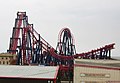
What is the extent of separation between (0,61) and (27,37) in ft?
42.5

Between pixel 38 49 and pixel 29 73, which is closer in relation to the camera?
pixel 29 73

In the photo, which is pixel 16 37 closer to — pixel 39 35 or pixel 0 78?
pixel 39 35

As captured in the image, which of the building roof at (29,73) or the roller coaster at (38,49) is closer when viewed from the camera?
the building roof at (29,73)

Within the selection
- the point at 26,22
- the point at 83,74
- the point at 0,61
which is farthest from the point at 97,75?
the point at 0,61

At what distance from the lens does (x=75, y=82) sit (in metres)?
24.0

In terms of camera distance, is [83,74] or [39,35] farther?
[39,35]

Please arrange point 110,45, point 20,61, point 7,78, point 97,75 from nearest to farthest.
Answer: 1. point 7,78
2. point 97,75
3. point 110,45
4. point 20,61

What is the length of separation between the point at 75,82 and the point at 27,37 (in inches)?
901

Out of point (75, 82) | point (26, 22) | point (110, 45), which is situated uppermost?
point (26, 22)

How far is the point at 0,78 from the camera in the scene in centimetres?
2217

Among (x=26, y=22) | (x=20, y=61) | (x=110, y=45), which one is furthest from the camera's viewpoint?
(x=26, y=22)

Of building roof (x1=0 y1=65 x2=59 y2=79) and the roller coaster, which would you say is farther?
the roller coaster

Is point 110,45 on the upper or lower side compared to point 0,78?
upper

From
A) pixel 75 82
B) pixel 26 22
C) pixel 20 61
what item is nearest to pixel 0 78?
pixel 75 82
